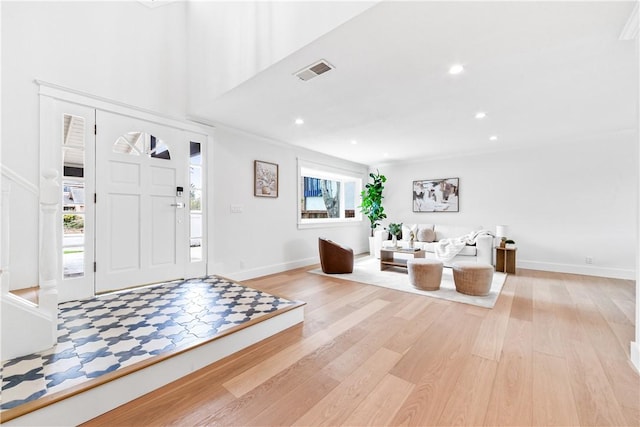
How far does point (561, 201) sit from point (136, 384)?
256 inches

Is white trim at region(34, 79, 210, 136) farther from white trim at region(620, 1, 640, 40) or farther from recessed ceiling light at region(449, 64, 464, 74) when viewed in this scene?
white trim at region(620, 1, 640, 40)

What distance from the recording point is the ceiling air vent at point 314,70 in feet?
7.25

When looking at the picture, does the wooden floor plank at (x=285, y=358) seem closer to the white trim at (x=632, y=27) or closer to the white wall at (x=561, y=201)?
the white trim at (x=632, y=27)

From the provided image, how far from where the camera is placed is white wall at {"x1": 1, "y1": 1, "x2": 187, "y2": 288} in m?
2.37

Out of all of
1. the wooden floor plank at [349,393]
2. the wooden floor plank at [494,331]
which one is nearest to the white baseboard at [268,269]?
the wooden floor plank at [349,393]

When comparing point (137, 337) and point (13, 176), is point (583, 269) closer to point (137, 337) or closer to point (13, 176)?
point (137, 337)

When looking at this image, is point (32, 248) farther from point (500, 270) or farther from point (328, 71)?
point (500, 270)

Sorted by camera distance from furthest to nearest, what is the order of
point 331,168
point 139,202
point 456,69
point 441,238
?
point 331,168
point 441,238
point 139,202
point 456,69

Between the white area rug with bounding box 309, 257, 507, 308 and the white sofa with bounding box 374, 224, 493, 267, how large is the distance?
13.9 inches

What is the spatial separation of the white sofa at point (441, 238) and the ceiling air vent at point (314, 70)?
370 cm

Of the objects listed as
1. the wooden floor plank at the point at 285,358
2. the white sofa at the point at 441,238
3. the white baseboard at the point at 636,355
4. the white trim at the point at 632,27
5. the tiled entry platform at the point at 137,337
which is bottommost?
the wooden floor plank at the point at 285,358

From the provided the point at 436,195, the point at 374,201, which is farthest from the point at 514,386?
the point at 374,201

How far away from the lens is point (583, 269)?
4.54 m

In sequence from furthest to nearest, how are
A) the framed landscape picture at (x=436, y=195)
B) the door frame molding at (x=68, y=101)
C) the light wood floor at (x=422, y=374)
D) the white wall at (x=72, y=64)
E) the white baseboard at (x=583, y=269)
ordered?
the framed landscape picture at (x=436, y=195)
the white baseboard at (x=583, y=269)
the door frame molding at (x=68, y=101)
the white wall at (x=72, y=64)
the light wood floor at (x=422, y=374)
